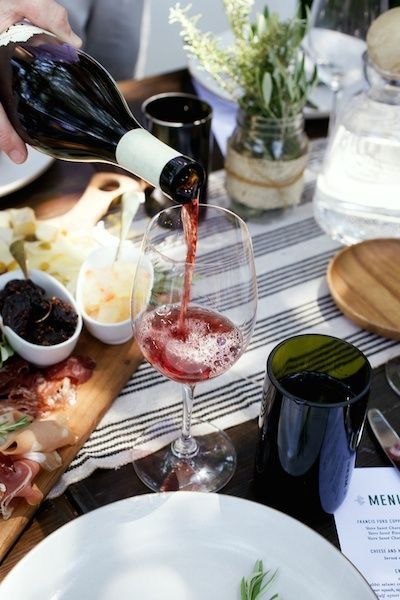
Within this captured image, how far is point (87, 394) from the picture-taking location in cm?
88

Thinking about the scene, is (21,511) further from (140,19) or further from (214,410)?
(140,19)

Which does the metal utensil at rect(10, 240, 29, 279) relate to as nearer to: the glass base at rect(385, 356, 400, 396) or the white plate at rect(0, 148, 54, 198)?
the white plate at rect(0, 148, 54, 198)

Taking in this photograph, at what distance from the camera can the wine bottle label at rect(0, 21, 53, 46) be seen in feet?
2.80

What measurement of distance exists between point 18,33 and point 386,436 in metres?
0.63

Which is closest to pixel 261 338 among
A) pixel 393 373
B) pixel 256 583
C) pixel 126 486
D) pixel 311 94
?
pixel 393 373

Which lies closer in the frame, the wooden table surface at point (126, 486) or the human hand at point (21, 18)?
the wooden table surface at point (126, 486)

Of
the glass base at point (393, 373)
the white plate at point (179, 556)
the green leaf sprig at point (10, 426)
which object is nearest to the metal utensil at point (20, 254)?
the green leaf sprig at point (10, 426)

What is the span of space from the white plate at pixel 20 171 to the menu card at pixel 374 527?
70 cm

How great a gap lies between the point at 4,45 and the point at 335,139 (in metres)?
0.54

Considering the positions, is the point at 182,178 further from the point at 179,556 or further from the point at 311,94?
the point at 311,94

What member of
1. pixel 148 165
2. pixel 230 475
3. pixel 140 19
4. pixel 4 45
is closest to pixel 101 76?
pixel 4 45

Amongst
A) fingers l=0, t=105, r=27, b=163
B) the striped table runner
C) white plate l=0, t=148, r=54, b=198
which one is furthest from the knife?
white plate l=0, t=148, r=54, b=198

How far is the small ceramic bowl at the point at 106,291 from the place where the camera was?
36.6 inches

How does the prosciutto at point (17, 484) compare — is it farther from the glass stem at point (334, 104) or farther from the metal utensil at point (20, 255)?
the glass stem at point (334, 104)
